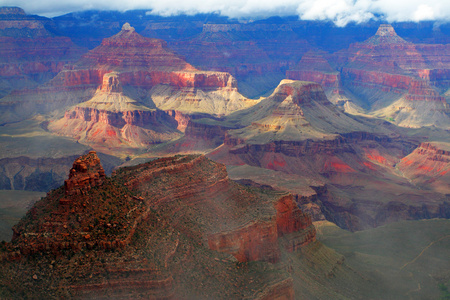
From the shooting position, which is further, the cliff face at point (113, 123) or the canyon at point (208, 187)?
the cliff face at point (113, 123)

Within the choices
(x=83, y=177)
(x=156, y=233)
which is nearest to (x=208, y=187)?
(x=156, y=233)

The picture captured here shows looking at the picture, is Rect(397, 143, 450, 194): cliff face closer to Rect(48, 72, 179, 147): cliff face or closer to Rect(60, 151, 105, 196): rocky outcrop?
Rect(48, 72, 179, 147): cliff face

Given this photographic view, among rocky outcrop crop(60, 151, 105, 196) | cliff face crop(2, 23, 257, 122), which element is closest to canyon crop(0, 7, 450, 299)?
rocky outcrop crop(60, 151, 105, 196)

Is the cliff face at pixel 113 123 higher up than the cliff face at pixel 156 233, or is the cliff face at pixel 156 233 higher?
the cliff face at pixel 156 233

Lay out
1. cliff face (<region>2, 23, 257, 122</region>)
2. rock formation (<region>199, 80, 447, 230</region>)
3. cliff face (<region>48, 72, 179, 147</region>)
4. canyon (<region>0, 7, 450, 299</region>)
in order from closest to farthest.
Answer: canyon (<region>0, 7, 450, 299</region>)
rock formation (<region>199, 80, 447, 230</region>)
cliff face (<region>48, 72, 179, 147</region>)
cliff face (<region>2, 23, 257, 122</region>)

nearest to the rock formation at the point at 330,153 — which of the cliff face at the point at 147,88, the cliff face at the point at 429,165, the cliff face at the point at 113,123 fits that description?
the cliff face at the point at 429,165

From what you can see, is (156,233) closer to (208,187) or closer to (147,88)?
(208,187)

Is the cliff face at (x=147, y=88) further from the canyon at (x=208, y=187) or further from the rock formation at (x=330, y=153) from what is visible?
the rock formation at (x=330, y=153)
